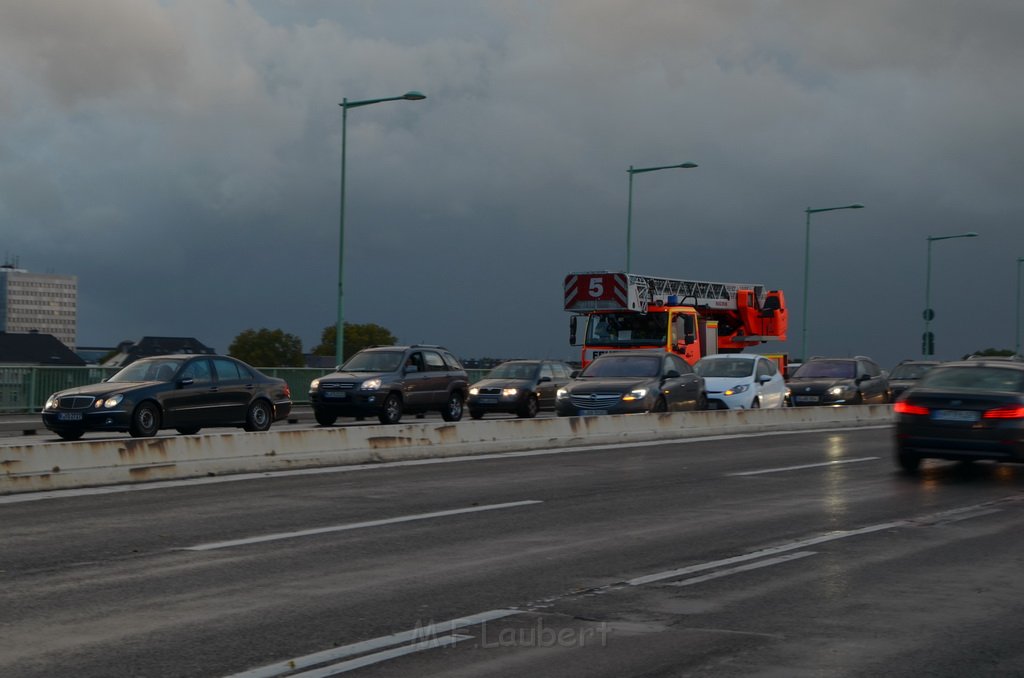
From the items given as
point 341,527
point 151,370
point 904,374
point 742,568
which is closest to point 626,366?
point 151,370

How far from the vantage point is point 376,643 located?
6238 mm

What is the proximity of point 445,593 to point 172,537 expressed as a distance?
10.4 feet

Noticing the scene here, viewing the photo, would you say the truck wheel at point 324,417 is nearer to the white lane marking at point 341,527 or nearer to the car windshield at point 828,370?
the car windshield at point 828,370

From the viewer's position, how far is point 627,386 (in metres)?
24.3

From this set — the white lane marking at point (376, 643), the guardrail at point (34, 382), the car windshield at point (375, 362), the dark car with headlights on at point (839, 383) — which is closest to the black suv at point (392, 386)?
the car windshield at point (375, 362)

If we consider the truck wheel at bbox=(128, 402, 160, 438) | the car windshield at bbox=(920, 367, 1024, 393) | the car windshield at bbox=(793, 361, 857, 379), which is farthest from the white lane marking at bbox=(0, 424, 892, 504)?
the car windshield at bbox=(793, 361, 857, 379)

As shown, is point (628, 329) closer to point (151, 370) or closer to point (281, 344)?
point (151, 370)

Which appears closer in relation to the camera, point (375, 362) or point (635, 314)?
point (375, 362)

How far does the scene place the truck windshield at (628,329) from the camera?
3195 cm

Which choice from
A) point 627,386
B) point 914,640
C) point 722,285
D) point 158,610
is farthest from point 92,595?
point 722,285

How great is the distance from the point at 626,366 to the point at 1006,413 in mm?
11072

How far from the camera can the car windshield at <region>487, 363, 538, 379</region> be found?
32.5 metres

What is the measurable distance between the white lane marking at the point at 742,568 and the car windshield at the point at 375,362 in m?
18.9

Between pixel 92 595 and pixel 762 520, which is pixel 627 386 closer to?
pixel 762 520
